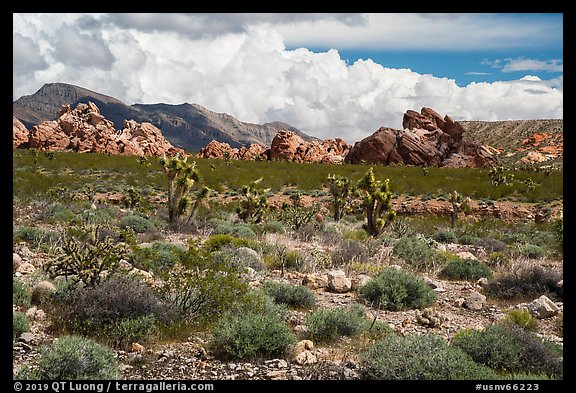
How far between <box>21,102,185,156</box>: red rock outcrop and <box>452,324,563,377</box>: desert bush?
62.6 metres

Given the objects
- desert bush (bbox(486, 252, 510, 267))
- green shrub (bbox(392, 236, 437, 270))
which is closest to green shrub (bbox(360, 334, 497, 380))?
green shrub (bbox(392, 236, 437, 270))

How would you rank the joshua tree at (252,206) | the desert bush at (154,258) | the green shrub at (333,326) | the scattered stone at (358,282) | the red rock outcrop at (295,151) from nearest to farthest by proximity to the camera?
the green shrub at (333,326) < the desert bush at (154,258) < the scattered stone at (358,282) < the joshua tree at (252,206) < the red rock outcrop at (295,151)

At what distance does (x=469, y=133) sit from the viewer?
110812mm

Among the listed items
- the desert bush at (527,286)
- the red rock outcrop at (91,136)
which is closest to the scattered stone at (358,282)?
the desert bush at (527,286)

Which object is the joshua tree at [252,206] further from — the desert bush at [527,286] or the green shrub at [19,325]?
the green shrub at [19,325]

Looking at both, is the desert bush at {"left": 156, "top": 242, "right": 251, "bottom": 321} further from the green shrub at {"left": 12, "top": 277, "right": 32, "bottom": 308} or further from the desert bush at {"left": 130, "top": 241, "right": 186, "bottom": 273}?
the green shrub at {"left": 12, "top": 277, "right": 32, "bottom": 308}

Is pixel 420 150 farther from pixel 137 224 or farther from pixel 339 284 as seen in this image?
pixel 339 284

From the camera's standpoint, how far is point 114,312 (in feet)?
18.0

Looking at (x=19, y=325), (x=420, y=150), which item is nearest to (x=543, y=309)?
(x=19, y=325)

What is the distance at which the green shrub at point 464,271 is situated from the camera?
9.80m

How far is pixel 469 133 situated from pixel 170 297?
115067mm

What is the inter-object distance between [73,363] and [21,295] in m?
2.56

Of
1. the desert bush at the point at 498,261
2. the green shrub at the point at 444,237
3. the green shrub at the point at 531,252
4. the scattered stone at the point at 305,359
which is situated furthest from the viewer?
the green shrub at the point at 444,237

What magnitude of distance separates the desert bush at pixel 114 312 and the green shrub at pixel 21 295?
17.1 inches
